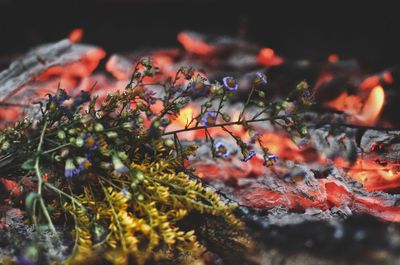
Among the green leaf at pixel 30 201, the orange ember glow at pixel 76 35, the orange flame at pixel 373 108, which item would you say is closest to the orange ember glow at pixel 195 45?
the orange ember glow at pixel 76 35

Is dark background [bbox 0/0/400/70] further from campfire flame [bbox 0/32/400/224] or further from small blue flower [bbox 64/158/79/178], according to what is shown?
small blue flower [bbox 64/158/79/178]

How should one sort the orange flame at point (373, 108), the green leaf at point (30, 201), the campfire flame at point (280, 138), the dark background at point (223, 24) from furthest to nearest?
the dark background at point (223, 24)
the orange flame at point (373, 108)
the campfire flame at point (280, 138)
the green leaf at point (30, 201)

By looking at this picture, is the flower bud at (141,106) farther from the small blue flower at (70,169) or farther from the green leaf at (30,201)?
the green leaf at (30,201)

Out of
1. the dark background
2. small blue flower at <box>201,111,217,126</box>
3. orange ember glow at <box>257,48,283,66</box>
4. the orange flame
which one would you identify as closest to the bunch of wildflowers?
small blue flower at <box>201,111,217,126</box>

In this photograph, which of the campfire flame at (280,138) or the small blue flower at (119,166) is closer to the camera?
the small blue flower at (119,166)

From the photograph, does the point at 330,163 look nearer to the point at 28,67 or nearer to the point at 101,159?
the point at 101,159

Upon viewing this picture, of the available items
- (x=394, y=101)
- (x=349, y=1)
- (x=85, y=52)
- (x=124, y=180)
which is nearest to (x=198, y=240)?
(x=124, y=180)
